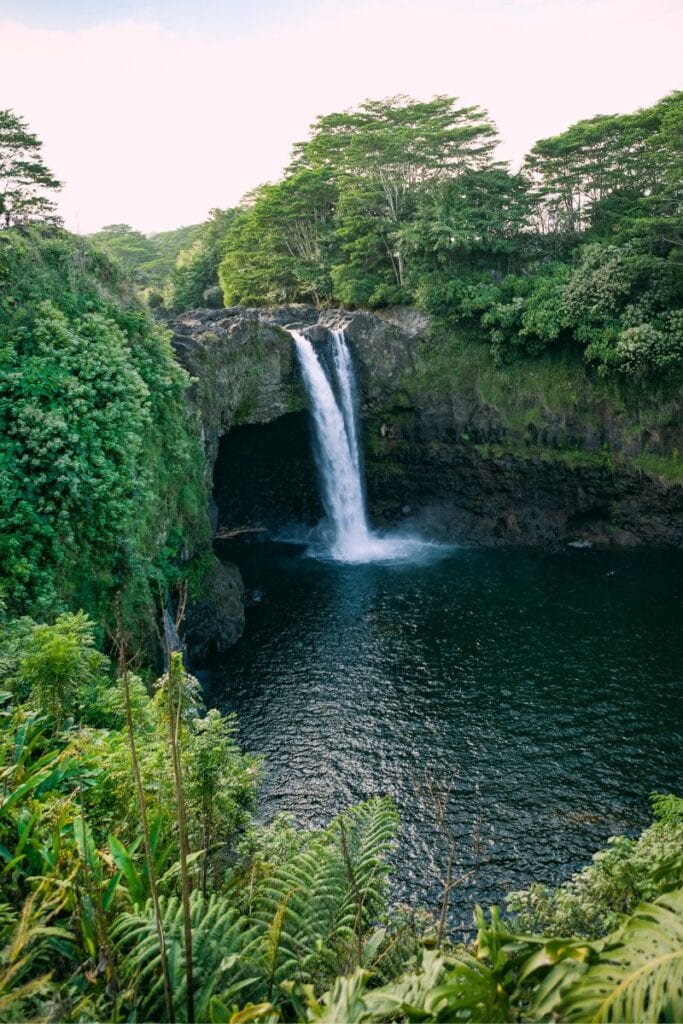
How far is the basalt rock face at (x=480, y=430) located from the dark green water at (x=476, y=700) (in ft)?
10.1

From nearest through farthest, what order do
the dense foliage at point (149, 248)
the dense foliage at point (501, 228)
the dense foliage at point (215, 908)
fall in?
the dense foliage at point (215, 908), the dense foliage at point (501, 228), the dense foliage at point (149, 248)

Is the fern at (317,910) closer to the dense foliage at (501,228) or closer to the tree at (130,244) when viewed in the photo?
the dense foliage at (501,228)

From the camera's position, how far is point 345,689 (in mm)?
16797

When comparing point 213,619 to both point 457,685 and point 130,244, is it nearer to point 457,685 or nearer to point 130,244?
point 457,685

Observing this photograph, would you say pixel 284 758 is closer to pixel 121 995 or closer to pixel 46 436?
pixel 46 436

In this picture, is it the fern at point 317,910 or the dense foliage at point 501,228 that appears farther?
the dense foliage at point 501,228

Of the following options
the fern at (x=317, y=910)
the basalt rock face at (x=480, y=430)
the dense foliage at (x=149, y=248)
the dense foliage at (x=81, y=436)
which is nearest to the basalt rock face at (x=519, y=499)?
the basalt rock face at (x=480, y=430)

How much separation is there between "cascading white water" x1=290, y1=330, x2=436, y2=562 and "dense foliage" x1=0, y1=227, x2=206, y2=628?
35.9 feet

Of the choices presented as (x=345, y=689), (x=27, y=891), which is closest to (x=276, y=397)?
(x=345, y=689)

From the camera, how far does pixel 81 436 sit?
495 inches

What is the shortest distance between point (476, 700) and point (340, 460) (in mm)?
15311

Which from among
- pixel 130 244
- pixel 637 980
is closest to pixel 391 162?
pixel 637 980

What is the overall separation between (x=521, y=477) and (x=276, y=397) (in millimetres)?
11080

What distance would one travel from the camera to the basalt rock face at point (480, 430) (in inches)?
1028
